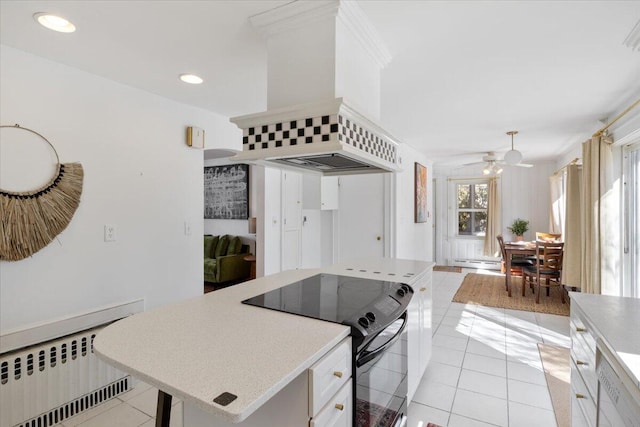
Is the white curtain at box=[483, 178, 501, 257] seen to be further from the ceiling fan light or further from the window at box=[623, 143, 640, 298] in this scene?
the window at box=[623, 143, 640, 298]

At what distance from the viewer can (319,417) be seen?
1047mm

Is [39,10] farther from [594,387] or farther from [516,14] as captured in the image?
[594,387]

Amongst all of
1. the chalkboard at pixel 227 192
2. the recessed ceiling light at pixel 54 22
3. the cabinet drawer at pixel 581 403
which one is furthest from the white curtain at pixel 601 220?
the chalkboard at pixel 227 192

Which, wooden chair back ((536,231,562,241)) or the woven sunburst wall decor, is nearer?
the woven sunburst wall decor

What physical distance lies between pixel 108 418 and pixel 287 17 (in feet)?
8.13

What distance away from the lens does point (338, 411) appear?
1.16m

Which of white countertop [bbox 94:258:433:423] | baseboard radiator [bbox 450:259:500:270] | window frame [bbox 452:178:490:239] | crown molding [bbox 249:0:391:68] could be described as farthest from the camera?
window frame [bbox 452:178:490:239]

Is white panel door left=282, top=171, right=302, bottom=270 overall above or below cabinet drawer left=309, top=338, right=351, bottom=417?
above

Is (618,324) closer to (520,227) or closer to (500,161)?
(500,161)

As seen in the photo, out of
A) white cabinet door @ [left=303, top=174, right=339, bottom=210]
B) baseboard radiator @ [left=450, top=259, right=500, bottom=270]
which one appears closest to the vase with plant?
baseboard radiator @ [left=450, top=259, right=500, bottom=270]

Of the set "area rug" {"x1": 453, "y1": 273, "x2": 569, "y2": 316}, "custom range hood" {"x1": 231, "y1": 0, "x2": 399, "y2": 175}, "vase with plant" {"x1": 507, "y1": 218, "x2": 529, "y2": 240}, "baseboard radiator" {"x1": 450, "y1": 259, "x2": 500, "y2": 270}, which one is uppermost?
"custom range hood" {"x1": 231, "y1": 0, "x2": 399, "y2": 175}

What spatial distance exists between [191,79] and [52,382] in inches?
80.5

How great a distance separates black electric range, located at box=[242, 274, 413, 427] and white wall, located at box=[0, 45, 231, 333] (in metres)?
1.34

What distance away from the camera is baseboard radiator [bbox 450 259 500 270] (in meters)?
7.15
